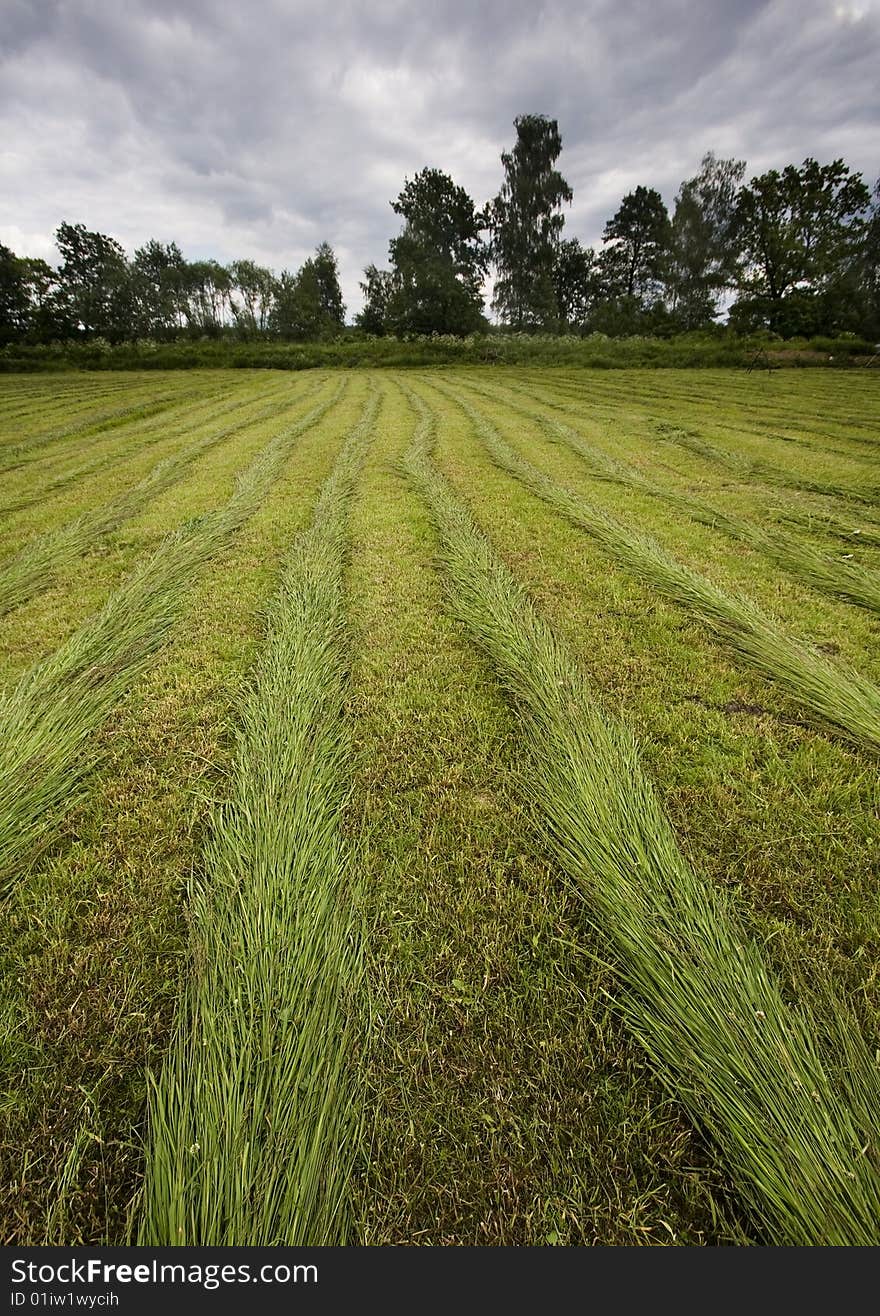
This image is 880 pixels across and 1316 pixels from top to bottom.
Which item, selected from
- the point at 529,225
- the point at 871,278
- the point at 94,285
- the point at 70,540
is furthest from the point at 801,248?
the point at 94,285

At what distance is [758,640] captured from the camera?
270cm

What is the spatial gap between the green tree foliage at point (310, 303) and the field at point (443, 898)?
4260cm

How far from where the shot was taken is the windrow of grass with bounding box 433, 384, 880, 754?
7.10 feet

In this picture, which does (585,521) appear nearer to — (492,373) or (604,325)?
(492,373)

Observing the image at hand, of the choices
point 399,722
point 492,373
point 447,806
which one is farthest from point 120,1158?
point 492,373

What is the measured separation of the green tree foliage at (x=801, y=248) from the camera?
26250mm

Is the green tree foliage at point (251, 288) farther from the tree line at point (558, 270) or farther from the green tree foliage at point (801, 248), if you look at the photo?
the green tree foliage at point (801, 248)

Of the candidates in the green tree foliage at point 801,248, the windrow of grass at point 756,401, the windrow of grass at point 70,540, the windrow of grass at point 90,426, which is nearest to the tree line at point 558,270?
the green tree foliage at point 801,248

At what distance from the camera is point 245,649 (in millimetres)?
2795

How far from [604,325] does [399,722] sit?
43.5 m

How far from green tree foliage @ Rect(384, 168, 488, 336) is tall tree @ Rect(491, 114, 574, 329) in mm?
2500

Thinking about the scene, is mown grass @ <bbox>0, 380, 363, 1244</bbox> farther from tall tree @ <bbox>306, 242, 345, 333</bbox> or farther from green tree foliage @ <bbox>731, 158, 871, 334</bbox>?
tall tree @ <bbox>306, 242, 345, 333</bbox>

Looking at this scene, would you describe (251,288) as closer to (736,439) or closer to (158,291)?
(158,291)

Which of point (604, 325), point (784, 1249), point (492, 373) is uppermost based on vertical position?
point (604, 325)
